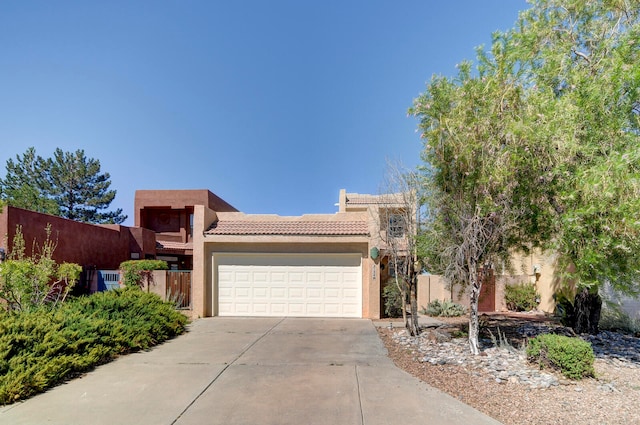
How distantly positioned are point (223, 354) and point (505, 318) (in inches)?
393

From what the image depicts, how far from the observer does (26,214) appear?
12914 mm

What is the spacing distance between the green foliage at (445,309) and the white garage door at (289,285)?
2.83m

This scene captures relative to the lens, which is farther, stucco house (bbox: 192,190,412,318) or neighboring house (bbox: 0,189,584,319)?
stucco house (bbox: 192,190,412,318)

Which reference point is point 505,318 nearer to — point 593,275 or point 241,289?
point 593,275

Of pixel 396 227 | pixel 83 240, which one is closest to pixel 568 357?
pixel 396 227

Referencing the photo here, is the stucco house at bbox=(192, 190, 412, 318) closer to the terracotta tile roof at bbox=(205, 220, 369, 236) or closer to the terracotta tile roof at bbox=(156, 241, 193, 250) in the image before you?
the terracotta tile roof at bbox=(205, 220, 369, 236)

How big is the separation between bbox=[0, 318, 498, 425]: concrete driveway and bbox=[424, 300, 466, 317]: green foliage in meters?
5.89

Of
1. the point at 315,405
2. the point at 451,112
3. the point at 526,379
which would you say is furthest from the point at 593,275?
the point at 315,405

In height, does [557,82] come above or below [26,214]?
above

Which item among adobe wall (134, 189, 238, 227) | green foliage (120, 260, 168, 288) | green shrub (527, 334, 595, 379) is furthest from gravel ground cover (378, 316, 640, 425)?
adobe wall (134, 189, 238, 227)

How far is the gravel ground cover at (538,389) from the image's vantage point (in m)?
4.74

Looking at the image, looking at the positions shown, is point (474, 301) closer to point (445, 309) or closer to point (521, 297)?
point (445, 309)

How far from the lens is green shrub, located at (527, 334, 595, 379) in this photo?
19.7 ft

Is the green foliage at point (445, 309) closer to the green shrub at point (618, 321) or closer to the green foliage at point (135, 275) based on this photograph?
the green shrub at point (618, 321)
